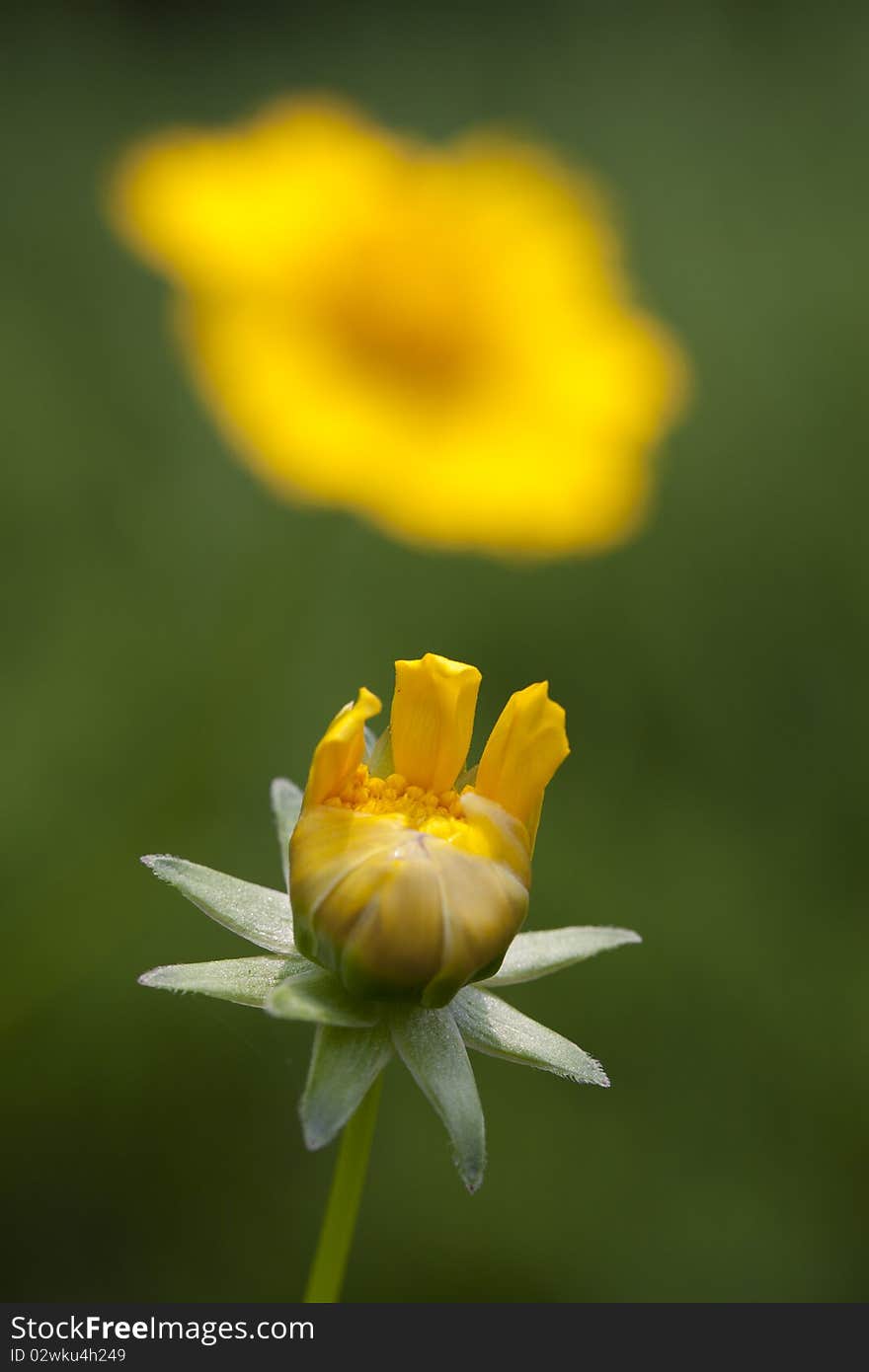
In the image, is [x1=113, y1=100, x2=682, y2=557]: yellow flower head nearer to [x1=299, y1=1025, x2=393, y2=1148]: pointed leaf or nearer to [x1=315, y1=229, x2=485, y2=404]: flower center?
[x1=315, y1=229, x2=485, y2=404]: flower center

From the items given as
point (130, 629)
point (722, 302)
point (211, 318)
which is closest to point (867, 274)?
point (722, 302)

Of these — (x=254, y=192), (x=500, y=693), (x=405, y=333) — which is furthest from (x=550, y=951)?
(x=254, y=192)

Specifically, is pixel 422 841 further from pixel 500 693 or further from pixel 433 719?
pixel 500 693

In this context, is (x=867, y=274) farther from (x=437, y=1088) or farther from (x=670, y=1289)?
(x=437, y=1088)

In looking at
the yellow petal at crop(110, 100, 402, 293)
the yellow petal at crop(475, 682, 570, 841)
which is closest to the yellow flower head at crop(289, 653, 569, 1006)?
the yellow petal at crop(475, 682, 570, 841)

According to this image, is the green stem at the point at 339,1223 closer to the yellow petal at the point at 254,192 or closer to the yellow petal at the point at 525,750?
the yellow petal at the point at 525,750
